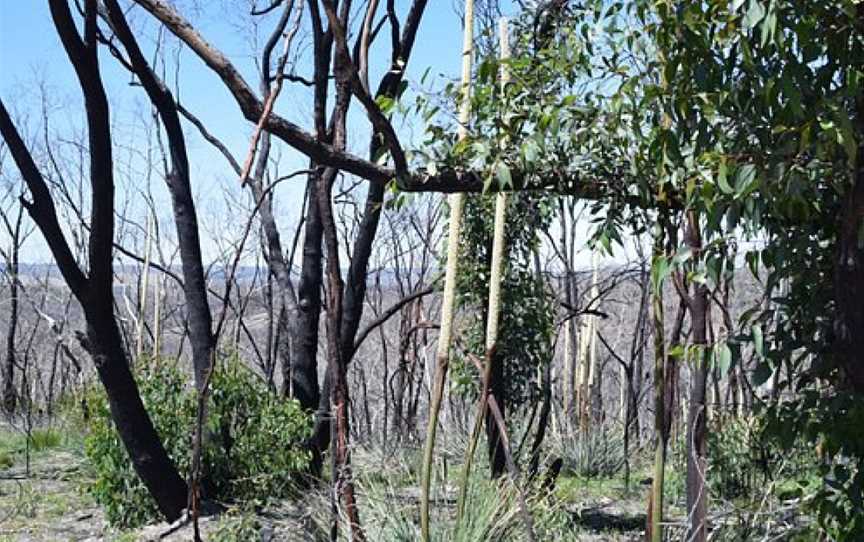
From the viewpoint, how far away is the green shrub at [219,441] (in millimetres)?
5891

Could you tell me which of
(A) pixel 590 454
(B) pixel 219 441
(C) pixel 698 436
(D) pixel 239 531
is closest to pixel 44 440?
(B) pixel 219 441

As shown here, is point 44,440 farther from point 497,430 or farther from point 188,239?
point 497,430

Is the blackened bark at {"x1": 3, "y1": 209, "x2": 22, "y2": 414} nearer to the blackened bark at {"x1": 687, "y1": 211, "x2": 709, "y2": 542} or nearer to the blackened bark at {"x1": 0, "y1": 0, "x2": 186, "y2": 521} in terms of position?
the blackened bark at {"x1": 0, "y1": 0, "x2": 186, "y2": 521}

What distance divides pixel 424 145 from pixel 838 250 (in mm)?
1168

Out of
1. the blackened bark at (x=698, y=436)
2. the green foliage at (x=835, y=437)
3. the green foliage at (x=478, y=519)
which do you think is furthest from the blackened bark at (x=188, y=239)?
the green foliage at (x=835, y=437)

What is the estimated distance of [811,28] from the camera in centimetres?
214

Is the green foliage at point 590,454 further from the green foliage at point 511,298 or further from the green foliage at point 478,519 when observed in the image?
the green foliage at point 478,519

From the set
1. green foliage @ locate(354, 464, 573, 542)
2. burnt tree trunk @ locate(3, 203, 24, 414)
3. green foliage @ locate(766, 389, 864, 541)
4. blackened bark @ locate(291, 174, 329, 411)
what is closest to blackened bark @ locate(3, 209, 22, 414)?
burnt tree trunk @ locate(3, 203, 24, 414)

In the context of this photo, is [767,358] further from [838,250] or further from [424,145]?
[424,145]

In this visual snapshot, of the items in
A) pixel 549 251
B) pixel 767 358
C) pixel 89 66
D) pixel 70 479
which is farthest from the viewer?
pixel 549 251

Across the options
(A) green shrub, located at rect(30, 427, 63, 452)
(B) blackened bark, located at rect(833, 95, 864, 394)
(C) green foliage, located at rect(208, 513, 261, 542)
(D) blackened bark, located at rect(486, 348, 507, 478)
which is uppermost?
(B) blackened bark, located at rect(833, 95, 864, 394)

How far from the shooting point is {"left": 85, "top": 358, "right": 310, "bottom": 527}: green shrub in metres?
Answer: 5.89

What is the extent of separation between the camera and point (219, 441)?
608cm

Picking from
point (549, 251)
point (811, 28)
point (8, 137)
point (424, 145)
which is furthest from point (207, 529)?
point (549, 251)
